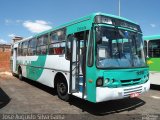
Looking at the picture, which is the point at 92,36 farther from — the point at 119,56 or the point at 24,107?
the point at 24,107

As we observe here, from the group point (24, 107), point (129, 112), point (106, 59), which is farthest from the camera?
point (24, 107)

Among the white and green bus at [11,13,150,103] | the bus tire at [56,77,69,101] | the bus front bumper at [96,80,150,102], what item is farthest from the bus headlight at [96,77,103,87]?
the bus tire at [56,77,69,101]

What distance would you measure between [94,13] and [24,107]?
398cm

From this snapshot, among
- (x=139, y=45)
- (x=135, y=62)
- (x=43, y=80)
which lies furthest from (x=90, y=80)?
(x=43, y=80)

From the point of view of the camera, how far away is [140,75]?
754 centimetres

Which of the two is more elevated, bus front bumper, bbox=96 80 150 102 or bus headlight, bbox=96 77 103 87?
bus headlight, bbox=96 77 103 87

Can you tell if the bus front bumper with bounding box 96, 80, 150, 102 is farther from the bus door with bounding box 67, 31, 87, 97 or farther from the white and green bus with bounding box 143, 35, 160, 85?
the white and green bus with bounding box 143, 35, 160, 85

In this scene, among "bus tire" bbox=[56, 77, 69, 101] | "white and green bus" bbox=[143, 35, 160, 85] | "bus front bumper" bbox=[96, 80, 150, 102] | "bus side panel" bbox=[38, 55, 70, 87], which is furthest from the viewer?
"white and green bus" bbox=[143, 35, 160, 85]

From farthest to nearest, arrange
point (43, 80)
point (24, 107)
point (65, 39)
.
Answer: point (43, 80), point (65, 39), point (24, 107)

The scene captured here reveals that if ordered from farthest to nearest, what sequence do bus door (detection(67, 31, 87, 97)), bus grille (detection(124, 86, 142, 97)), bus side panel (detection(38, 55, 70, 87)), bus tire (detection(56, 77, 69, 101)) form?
bus tire (detection(56, 77, 69, 101)) < bus side panel (detection(38, 55, 70, 87)) < bus door (detection(67, 31, 87, 97)) < bus grille (detection(124, 86, 142, 97))

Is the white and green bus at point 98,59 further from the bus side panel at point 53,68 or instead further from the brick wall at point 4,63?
the brick wall at point 4,63

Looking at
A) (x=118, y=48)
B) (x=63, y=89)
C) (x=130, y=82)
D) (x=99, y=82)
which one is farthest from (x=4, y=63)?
(x=99, y=82)

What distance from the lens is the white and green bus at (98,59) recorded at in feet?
21.7

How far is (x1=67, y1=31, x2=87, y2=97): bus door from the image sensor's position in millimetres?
7762
